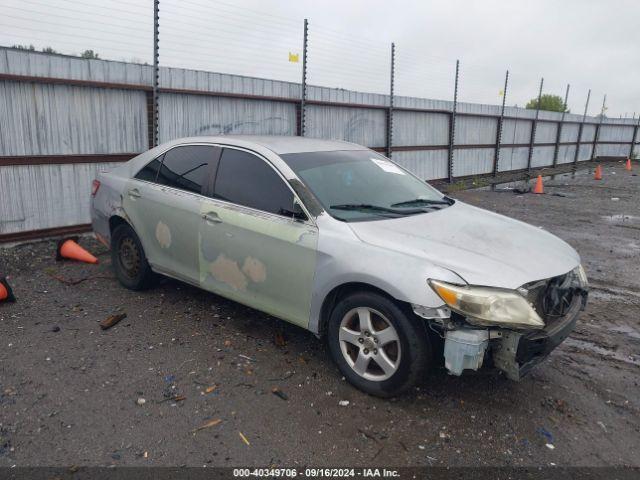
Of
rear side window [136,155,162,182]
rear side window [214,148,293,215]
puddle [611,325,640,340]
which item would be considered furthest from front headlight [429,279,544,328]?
rear side window [136,155,162,182]

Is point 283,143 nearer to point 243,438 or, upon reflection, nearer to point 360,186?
point 360,186

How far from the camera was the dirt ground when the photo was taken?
2.86 metres

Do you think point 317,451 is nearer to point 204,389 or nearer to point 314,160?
point 204,389

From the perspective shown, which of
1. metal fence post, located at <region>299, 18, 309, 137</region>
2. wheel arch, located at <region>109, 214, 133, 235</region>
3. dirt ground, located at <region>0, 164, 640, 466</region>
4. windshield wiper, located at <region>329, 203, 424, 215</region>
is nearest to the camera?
dirt ground, located at <region>0, 164, 640, 466</region>

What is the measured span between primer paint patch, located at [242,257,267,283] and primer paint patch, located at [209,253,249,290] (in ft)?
0.21

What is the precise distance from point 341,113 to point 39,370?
8.74 meters

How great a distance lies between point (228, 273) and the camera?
408 centimetres

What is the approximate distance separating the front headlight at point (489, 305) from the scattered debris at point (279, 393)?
1238mm

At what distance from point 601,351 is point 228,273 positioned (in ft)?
10.1

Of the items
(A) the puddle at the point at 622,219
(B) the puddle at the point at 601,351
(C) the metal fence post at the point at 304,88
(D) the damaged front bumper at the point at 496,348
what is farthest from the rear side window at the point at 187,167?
(A) the puddle at the point at 622,219

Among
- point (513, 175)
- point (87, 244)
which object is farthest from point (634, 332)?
point (513, 175)

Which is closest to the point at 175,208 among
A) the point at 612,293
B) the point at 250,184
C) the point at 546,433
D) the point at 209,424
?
the point at 250,184

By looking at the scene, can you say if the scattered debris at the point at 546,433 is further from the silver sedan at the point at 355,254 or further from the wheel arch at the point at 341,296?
the wheel arch at the point at 341,296

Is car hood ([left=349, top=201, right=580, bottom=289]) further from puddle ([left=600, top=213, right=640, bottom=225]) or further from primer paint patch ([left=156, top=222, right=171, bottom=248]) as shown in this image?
puddle ([left=600, top=213, right=640, bottom=225])
